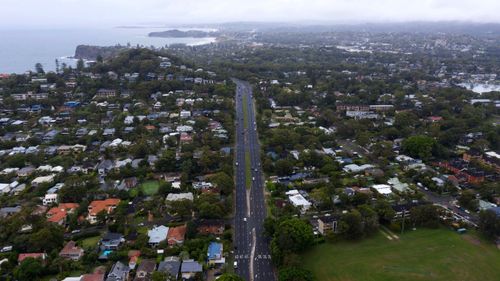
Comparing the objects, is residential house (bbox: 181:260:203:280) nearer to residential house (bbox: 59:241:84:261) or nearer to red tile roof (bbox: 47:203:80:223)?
residential house (bbox: 59:241:84:261)

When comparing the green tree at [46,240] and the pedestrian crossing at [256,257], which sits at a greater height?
the green tree at [46,240]

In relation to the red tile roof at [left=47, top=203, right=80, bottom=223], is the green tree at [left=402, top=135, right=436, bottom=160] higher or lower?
higher

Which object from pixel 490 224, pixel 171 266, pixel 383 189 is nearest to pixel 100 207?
pixel 171 266


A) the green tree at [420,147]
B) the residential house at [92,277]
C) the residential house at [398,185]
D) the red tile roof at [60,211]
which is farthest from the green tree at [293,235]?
the green tree at [420,147]

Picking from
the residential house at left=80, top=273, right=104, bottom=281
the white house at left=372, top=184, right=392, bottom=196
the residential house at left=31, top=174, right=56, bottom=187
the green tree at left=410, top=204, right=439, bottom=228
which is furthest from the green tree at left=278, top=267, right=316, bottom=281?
the residential house at left=31, top=174, right=56, bottom=187

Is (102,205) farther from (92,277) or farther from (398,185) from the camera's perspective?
(398,185)

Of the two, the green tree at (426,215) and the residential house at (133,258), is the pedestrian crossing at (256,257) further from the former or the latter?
the green tree at (426,215)

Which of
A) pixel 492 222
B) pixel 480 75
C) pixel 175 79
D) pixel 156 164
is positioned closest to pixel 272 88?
pixel 175 79
